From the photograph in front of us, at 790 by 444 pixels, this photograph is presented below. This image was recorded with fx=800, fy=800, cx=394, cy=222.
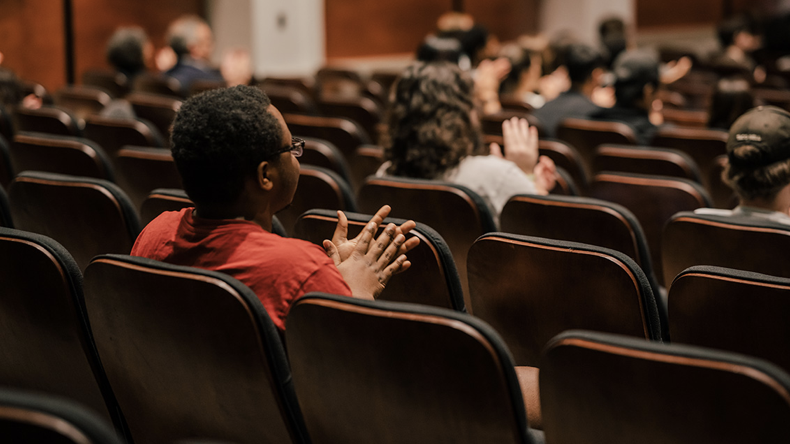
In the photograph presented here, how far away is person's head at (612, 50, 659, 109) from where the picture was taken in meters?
4.45

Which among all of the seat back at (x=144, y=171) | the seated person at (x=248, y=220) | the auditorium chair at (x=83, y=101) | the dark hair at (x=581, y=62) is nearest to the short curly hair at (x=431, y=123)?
the seat back at (x=144, y=171)

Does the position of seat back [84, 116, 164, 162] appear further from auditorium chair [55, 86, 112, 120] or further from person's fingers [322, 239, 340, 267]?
person's fingers [322, 239, 340, 267]

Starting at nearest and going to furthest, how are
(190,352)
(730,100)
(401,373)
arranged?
(401,373), (190,352), (730,100)

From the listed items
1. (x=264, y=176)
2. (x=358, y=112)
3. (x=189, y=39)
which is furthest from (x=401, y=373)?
(x=189, y=39)

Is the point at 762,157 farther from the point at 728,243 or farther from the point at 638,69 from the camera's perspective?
the point at 638,69

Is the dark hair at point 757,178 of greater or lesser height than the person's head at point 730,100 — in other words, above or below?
below

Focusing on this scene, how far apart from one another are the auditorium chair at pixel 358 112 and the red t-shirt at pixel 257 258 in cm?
339

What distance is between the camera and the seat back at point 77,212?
2145 millimetres

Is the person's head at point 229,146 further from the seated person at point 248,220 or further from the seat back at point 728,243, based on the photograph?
the seat back at point 728,243

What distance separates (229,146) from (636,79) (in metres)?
3.53

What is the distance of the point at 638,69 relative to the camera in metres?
4.47

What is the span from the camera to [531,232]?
2330 millimetres

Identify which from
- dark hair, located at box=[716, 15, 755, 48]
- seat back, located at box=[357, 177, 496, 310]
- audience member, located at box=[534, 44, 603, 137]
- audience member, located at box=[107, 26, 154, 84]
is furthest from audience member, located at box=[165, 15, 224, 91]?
dark hair, located at box=[716, 15, 755, 48]

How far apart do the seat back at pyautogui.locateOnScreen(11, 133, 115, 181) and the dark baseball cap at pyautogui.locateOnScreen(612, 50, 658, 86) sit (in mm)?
2896
